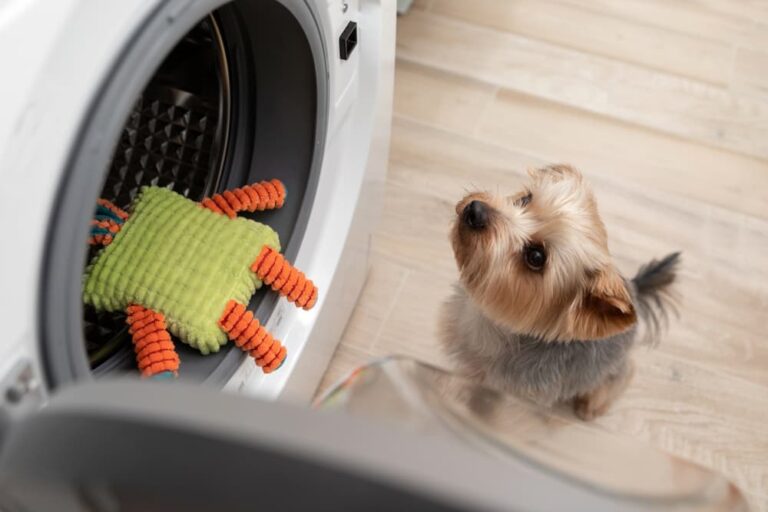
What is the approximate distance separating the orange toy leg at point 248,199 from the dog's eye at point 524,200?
0.40 meters

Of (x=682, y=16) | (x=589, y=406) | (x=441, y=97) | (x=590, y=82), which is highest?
(x=682, y=16)

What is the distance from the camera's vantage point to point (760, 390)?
1412 mm

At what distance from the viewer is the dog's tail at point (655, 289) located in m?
1.20

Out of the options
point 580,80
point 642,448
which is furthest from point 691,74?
point 642,448

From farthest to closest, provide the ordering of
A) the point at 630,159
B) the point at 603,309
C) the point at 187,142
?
the point at 630,159, the point at 187,142, the point at 603,309

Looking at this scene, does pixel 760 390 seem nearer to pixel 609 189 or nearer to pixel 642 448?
pixel 609 189

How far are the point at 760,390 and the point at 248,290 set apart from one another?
1.05m

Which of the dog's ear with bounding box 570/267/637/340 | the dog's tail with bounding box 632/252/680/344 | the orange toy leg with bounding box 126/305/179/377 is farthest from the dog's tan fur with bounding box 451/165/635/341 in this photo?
the orange toy leg with bounding box 126/305/179/377

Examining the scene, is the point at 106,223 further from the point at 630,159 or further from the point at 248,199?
the point at 630,159

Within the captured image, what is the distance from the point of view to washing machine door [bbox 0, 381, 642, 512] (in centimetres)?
34

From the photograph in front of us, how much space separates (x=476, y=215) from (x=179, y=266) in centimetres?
44

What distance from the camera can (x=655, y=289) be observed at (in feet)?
3.98

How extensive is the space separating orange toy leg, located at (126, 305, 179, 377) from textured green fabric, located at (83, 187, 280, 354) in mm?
12

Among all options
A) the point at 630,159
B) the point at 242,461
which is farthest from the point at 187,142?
the point at 630,159
